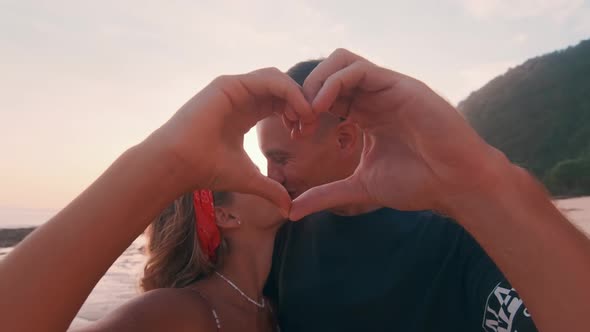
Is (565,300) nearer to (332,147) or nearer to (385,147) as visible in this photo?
(385,147)

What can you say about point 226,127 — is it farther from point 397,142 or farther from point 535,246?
point 535,246

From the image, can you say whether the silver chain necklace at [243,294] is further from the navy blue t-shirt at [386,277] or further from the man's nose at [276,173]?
the man's nose at [276,173]

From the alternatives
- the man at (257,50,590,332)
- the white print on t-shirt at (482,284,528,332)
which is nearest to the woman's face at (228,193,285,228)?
the man at (257,50,590,332)

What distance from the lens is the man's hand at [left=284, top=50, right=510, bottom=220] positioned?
1.43 meters

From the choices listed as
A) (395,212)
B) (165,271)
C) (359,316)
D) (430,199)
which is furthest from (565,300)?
(165,271)

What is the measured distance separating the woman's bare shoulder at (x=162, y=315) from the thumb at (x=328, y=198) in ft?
2.21

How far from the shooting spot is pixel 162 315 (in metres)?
1.95

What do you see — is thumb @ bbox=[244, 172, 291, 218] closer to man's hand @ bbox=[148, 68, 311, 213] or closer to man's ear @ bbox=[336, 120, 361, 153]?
man's hand @ bbox=[148, 68, 311, 213]

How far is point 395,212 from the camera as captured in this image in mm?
2541

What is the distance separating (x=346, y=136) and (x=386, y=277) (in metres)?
0.96

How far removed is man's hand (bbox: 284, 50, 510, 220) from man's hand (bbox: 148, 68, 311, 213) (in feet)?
0.28

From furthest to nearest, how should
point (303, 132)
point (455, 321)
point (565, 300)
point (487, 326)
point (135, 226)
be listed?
point (455, 321) < point (487, 326) < point (303, 132) < point (135, 226) < point (565, 300)

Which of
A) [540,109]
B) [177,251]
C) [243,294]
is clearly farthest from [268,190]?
[540,109]

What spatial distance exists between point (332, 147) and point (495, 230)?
1.59 meters
